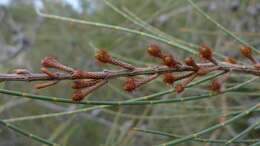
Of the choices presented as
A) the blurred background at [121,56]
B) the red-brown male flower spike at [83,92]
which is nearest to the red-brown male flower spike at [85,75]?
the red-brown male flower spike at [83,92]

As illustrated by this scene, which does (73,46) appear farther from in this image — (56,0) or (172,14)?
(172,14)

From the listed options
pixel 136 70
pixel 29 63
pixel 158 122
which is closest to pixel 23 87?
pixel 29 63

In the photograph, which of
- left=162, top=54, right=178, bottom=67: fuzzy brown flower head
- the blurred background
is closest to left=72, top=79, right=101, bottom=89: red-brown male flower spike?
left=162, top=54, right=178, bottom=67: fuzzy brown flower head

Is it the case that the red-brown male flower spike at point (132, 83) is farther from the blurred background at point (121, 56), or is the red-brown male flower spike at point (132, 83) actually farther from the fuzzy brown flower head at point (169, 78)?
the blurred background at point (121, 56)

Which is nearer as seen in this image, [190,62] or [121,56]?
[190,62]

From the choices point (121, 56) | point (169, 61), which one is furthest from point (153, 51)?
point (121, 56)

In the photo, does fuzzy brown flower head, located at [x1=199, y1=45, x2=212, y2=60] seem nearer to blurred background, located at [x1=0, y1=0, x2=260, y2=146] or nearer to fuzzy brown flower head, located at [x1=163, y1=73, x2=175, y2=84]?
fuzzy brown flower head, located at [x1=163, y1=73, x2=175, y2=84]

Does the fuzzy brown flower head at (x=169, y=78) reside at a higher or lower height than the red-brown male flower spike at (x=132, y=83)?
higher

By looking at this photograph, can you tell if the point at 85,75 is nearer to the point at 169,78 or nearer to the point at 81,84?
the point at 81,84

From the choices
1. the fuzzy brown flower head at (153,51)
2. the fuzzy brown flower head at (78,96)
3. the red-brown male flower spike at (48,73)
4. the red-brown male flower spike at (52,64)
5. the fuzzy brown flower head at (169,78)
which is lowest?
the fuzzy brown flower head at (78,96)
